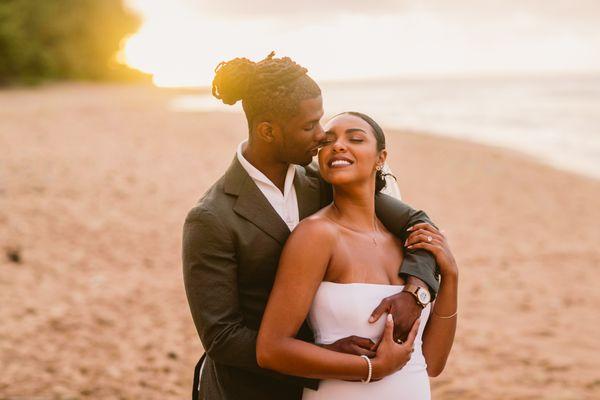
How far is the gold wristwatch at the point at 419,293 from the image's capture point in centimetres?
234

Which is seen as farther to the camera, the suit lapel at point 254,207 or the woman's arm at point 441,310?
the woman's arm at point 441,310

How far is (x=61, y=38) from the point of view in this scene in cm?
4875

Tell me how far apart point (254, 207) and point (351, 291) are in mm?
468

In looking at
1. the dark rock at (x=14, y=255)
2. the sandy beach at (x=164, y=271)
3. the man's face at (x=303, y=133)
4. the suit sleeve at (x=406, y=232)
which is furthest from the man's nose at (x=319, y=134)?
the dark rock at (x=14, y=255)

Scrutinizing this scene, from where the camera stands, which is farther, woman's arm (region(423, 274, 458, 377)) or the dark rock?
the dark rock

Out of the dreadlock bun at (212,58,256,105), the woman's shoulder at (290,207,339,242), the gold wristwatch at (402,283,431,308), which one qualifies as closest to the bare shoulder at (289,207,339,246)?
the woman's shoulder at (290,207,339,242)

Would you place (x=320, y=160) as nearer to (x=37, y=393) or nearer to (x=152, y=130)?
(x=37, y=393)

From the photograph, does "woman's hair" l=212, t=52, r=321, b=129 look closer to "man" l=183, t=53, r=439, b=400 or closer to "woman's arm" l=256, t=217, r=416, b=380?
"man" l=183, t=53, r=439, b=400

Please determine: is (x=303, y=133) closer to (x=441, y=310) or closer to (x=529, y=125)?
(x=441, y=310)

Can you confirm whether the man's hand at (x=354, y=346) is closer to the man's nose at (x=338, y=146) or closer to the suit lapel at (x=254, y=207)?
the suit lapel at (x=254, y=207)

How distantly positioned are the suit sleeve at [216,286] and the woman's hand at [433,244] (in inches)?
27.4

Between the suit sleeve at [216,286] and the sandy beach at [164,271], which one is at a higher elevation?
the suit sleeve at [216,286]

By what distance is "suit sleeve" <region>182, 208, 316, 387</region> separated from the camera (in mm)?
2273

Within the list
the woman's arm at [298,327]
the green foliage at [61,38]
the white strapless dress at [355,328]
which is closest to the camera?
the woman's arm at [298,327]
